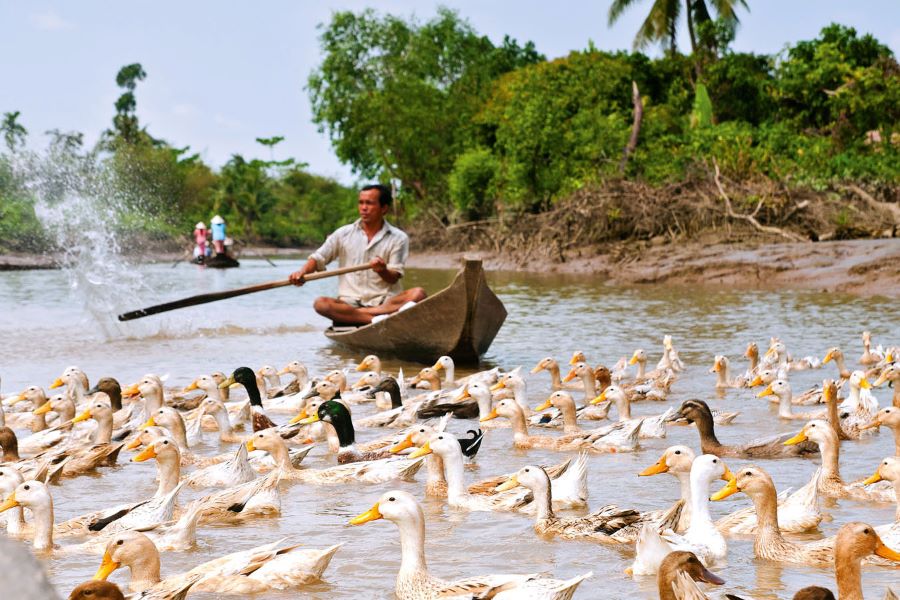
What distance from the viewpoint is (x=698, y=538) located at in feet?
16.6

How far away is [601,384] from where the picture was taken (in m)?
10.6

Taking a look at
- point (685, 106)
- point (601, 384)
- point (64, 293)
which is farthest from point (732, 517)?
point (685, 106)

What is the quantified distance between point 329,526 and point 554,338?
9.52 meters

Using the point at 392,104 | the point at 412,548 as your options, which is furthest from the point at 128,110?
the point at 412,548

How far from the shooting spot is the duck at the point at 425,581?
13.8ft

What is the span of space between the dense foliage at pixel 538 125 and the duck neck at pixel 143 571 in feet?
79.7

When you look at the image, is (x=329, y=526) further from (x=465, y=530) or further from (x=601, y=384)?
(x=601, y=384)

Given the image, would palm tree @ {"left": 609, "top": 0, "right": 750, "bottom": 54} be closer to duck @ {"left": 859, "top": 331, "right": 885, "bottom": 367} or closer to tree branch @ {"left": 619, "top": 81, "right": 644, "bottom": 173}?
tree branch @ {"left": 619, "top": 81, "right": 644, "bottom": 173}

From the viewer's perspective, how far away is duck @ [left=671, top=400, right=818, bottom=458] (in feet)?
23.7

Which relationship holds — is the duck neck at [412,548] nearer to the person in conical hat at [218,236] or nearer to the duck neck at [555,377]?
the duck neck at [555,377]

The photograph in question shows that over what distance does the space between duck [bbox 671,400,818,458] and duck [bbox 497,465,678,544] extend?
2.06 metres

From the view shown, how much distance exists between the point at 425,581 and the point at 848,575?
1.65 metres

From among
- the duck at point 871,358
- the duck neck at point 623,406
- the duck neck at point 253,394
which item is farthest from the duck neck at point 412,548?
the duck at point 871,358

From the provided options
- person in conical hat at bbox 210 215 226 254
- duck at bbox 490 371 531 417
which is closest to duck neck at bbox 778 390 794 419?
duck at bbox 490 371 531 417
